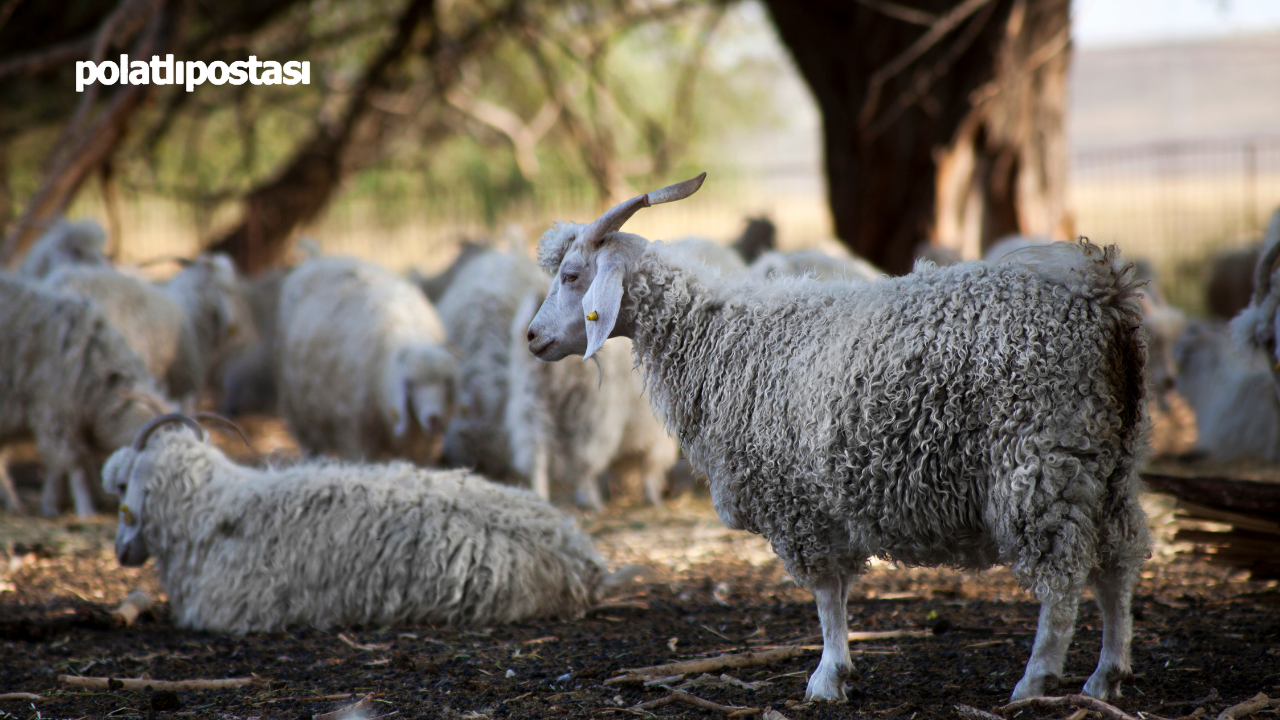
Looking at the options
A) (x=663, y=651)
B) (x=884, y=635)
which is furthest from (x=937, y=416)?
(x=663, y=651)

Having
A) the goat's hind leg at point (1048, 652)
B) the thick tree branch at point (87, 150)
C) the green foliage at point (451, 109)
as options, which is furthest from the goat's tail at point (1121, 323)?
the green foliage at point (451, 109)

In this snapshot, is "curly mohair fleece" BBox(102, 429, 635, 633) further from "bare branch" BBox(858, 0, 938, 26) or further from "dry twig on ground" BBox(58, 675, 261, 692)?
"bare branch" BBox(858, 0, 938, 26)

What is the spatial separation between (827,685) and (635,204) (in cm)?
185

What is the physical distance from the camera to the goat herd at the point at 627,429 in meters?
3.53

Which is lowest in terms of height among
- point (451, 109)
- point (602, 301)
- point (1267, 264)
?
point (602, 301)

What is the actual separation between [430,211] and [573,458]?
39.5 feet

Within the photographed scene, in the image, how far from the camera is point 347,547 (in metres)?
5.06

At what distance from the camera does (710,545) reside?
689cm

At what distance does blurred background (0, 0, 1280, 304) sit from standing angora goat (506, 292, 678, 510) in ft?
9.32

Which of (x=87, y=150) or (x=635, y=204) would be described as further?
(x=87, y=150)

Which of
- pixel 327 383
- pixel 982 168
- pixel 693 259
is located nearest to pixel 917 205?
pixel 982 168

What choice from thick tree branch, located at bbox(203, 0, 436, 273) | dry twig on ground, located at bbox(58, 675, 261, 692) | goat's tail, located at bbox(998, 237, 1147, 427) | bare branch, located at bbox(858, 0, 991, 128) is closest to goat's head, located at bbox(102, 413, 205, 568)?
dry twig on ground, located at bbox(58, 675, 261, 692)

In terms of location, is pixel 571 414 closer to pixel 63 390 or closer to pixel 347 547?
pixel 347 547

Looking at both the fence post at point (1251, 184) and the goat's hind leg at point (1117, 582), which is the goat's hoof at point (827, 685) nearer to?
the goat's hind leg at point (1117, 582)
